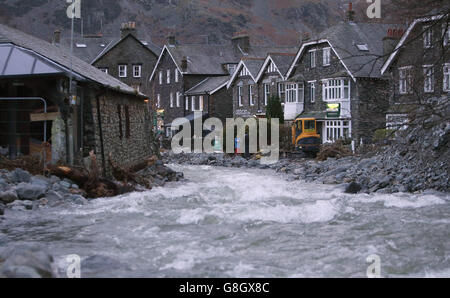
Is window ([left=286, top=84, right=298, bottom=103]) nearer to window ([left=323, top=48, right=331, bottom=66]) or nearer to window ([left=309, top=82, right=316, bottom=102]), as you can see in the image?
window ([left=309, top=82, right=316, bottom=102])

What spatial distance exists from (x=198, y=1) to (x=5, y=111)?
127 meters

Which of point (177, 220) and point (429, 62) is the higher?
point (429, 62)

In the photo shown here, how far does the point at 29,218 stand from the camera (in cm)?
1356

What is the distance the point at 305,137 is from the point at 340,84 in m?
5.40

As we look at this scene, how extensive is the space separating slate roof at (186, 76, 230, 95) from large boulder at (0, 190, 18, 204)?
39464 millimetres

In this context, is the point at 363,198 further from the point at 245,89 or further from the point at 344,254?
the point at 245,89

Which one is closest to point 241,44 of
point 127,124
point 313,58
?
point 313,58

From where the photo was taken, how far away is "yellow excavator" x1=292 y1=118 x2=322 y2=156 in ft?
116

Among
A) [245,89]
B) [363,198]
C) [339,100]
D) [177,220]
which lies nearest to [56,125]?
[177,220]

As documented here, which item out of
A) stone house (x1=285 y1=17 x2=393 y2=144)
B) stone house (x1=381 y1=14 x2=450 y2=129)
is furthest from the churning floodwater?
stone house (x1=285 y1=17 x2=393 y2=144)

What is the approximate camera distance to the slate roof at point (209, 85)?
54000 mm

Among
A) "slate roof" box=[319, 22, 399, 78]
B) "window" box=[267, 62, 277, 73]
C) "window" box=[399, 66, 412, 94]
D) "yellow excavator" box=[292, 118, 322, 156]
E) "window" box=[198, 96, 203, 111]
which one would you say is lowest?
"yellow excavator" box=[292, 118, 322, 156]

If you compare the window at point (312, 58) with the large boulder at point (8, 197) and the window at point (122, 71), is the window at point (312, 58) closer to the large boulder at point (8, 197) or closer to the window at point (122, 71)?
the window at point (122, 71)
